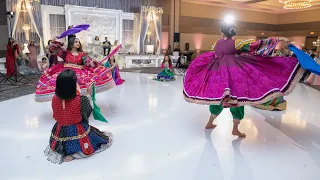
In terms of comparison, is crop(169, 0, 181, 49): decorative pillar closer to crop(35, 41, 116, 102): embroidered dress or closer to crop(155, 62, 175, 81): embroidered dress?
crop(155, 62, 175, 81): embroidered dress

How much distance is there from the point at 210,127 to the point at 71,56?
7.30ft

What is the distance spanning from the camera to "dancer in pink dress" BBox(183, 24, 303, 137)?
2.57m

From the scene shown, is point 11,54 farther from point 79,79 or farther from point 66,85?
point 66,85

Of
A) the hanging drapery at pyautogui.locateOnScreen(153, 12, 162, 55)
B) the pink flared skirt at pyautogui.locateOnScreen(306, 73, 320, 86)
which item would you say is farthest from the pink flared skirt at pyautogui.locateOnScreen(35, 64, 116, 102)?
the hanging drapery at pyautogui.locateOnScreen(153, 12, 162, 55)

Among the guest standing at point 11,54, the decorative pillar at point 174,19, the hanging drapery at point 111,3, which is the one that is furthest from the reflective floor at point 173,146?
the decorative pillar at point 174,19

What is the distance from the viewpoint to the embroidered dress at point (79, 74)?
3.31 metres

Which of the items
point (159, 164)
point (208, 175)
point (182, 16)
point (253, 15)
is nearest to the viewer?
point (208, 175)

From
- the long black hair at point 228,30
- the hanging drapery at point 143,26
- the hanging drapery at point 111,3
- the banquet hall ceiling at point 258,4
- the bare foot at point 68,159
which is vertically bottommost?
the bare foot at point 68,159

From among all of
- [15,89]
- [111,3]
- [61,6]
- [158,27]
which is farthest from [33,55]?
[158,27]

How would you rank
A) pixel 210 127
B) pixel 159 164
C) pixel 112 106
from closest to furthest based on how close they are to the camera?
pixel 159 164 → pixel 210 127 → pixel 112 106

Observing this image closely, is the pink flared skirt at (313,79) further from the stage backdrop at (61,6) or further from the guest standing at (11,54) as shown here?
the stage backdrop at (61,6)

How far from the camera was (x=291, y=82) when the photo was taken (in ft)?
8.34

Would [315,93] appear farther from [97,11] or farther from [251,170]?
[97,11]

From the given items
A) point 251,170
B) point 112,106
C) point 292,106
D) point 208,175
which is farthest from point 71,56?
point 292,106
